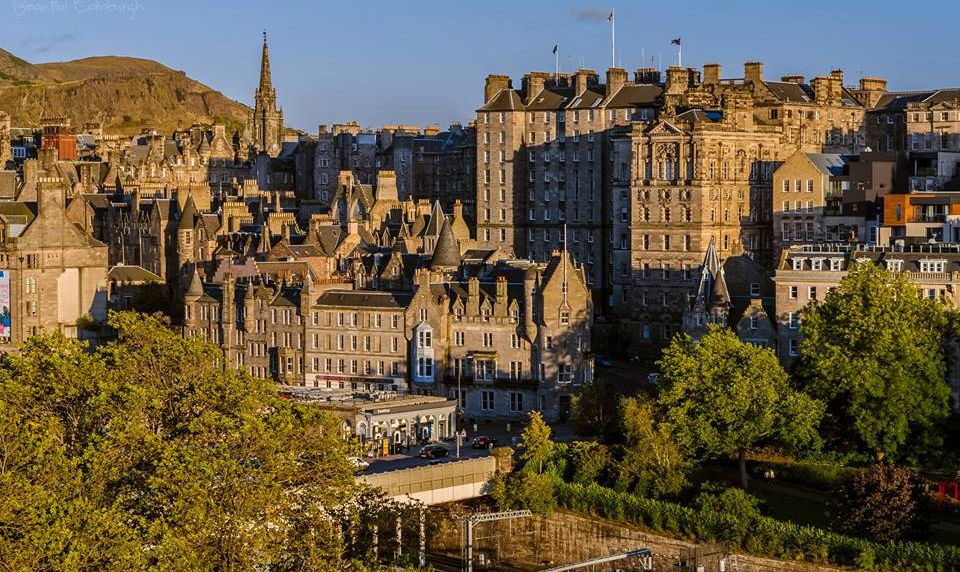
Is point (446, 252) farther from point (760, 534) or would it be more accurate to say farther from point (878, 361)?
point (760, 534)

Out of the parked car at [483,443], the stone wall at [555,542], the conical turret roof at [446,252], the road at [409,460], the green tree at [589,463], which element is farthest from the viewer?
the conical turret roof at [446,252]

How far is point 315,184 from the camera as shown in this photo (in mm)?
Result: 198750

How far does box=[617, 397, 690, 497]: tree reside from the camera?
96625mm

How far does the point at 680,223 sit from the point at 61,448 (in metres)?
71.1

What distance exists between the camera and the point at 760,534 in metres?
89.4

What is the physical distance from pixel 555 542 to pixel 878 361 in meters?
18.6

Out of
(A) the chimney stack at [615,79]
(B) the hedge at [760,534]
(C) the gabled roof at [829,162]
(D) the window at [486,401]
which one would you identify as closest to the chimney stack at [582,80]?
(A) the chimney stack at [615,79]

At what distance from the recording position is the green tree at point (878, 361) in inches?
3907

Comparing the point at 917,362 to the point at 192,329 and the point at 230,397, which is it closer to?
the point at 230,397

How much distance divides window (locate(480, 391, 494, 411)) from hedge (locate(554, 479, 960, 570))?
2136cm

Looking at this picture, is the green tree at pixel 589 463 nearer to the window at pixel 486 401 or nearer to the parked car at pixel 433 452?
the parked car at pixel 433 452

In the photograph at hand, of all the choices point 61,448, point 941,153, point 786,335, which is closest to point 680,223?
point 941,153

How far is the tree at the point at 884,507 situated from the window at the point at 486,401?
3502 centimetres

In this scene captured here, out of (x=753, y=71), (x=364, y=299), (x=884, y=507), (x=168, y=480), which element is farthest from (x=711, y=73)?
(x=168, y=480)
